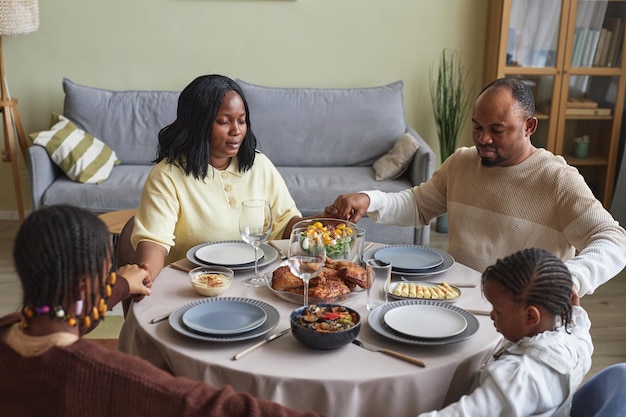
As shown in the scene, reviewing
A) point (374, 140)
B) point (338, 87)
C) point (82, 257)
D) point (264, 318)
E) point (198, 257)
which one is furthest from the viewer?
point (338, 87)

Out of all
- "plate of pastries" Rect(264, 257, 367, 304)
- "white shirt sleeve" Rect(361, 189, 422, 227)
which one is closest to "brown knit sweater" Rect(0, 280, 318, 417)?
"plate of pastries" Rect(264, 257, 367, 304)

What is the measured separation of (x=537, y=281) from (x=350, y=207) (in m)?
0.99

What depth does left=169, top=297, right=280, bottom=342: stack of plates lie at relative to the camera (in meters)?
1.65

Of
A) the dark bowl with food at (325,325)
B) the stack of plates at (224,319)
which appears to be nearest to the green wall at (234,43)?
the stack of plates at (224,319)

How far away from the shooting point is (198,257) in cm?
215

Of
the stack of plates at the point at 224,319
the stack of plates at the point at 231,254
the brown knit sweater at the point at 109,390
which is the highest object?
the brown knit sweater at the point at 109,390

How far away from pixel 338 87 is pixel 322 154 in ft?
1.90

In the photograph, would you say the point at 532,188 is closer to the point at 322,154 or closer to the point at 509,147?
the point at 509,147

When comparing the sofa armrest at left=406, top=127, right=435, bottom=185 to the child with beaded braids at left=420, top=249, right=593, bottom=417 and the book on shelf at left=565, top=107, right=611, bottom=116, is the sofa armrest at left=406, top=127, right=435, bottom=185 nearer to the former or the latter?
the book on shelf at left=565, top=107, right=611, bottom=116

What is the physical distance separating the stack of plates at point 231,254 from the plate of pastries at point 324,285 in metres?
0.15

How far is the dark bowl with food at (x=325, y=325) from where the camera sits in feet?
5.22

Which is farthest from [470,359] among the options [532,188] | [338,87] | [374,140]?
[338,87]

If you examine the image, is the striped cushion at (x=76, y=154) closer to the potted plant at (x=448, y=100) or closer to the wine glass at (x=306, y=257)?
the potted plant at (x=448, y=100)

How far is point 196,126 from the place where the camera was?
2334 millimetres
